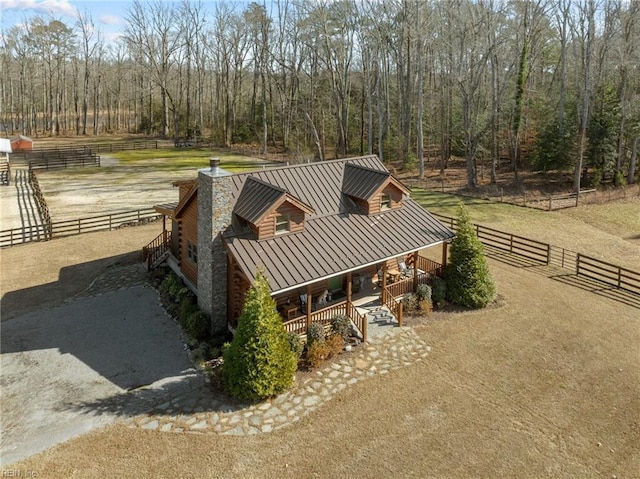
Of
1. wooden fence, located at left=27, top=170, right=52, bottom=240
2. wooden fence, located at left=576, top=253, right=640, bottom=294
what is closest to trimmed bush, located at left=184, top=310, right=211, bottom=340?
wooden fence, located at left=27, top=170, right=52, bottom=240

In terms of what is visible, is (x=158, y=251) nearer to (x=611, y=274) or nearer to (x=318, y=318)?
(x=318, y=318)

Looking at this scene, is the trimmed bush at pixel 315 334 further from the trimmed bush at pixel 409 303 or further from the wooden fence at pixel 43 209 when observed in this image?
the wooden fence at pixel 43 209

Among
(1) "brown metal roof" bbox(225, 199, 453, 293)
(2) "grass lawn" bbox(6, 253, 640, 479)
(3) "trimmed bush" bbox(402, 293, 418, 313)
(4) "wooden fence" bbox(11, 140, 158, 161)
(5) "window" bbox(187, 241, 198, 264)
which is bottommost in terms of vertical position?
(2) "grass lawn" bbox(6, 253, 640, 479)

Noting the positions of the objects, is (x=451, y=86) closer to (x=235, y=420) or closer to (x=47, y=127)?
(x=235, y=420)

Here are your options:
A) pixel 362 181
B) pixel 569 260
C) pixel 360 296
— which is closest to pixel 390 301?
pixel 360 296

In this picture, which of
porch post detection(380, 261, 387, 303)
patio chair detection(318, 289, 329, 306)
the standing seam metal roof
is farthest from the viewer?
porch post detection(380, 261, 387, 303)

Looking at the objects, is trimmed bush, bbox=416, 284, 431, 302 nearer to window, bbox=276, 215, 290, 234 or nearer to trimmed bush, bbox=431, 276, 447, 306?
trimmed bush, bbox=431, 276, 447, 306

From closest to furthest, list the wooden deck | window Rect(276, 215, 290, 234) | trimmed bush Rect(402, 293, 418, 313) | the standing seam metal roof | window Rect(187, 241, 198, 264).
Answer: the standing seam metal roof, the wooden deck, window Rect(276, 215, 290, 234), trimmed bush Rect(402, 293, 418, 313), window Rect(187, 241, 198, 264)
